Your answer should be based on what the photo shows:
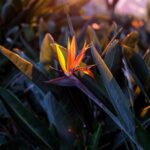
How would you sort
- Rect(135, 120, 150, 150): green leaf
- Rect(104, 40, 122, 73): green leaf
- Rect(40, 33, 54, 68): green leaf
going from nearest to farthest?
Rect(135, 120, 150, 150): green leaf, Rect(104, 40, 122, 73): green leaf, Rect(40, 33, 54, 68): green leaf

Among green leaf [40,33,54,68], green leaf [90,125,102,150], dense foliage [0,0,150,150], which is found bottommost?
green leaf [90,125,102,150]

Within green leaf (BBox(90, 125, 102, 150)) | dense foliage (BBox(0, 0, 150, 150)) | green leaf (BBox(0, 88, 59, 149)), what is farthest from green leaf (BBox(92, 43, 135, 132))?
green leaf (BBox(0, 88, 59, 149))

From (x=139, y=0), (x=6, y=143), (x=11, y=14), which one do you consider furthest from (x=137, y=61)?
(x=139, y=0)

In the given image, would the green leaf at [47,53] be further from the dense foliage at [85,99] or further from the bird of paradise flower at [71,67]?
the bird of paradise flower at [71,67]

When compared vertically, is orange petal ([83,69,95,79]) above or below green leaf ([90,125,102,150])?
above

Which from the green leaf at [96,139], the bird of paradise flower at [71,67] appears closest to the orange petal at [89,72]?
the bird of paradise flower at [71,67]

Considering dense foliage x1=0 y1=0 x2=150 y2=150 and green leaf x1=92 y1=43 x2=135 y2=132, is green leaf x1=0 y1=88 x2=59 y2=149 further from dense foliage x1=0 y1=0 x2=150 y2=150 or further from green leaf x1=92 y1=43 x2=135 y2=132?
green leaf x1=92 y1=43 x2=135 y2=132

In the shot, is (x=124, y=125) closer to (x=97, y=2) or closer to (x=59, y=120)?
(x=59, y=120)

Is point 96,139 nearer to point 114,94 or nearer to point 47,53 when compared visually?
point 114,94
